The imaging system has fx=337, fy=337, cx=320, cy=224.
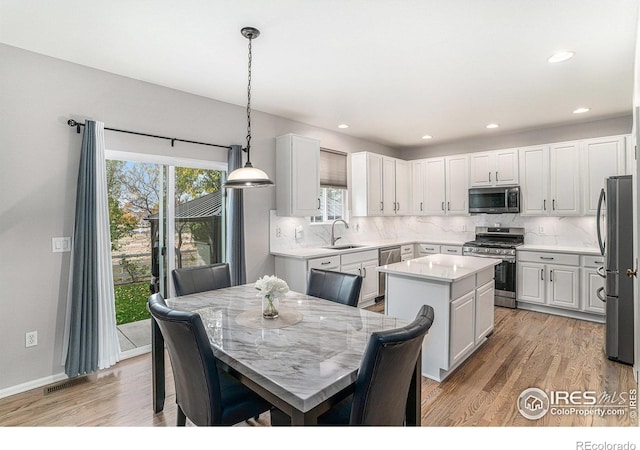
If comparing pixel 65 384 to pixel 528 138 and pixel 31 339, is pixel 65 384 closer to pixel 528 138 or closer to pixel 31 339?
pixel 31 339

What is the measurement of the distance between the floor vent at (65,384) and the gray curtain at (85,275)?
7cm

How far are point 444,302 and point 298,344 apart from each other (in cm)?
160

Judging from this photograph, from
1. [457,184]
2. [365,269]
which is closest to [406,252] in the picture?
[365,269]

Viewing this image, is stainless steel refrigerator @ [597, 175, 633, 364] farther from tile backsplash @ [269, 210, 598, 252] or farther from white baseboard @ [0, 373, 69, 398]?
white baseboard @ [0, 373, 69, 398]

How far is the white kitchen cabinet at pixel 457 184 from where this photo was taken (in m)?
5.44

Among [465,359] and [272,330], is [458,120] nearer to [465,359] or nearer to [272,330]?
[465,359]

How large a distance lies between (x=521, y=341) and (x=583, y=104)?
2802 mm

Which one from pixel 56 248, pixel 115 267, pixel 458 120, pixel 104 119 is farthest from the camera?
pixel 458 120

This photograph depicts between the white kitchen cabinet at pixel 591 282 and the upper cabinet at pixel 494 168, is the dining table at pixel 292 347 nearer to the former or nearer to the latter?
the white kitchen cabinet at pixel 591 282

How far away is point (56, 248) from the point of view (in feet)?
8.88

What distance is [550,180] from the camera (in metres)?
4.68

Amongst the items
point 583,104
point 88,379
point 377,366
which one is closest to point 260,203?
point 88,379

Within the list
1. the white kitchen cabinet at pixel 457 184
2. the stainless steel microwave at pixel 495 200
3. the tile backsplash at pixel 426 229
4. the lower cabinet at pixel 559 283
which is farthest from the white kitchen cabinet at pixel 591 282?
the white kitchen cabinet at pixel 457 184

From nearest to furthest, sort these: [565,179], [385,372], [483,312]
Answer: [385,372] → [483,312] → [565,179]
